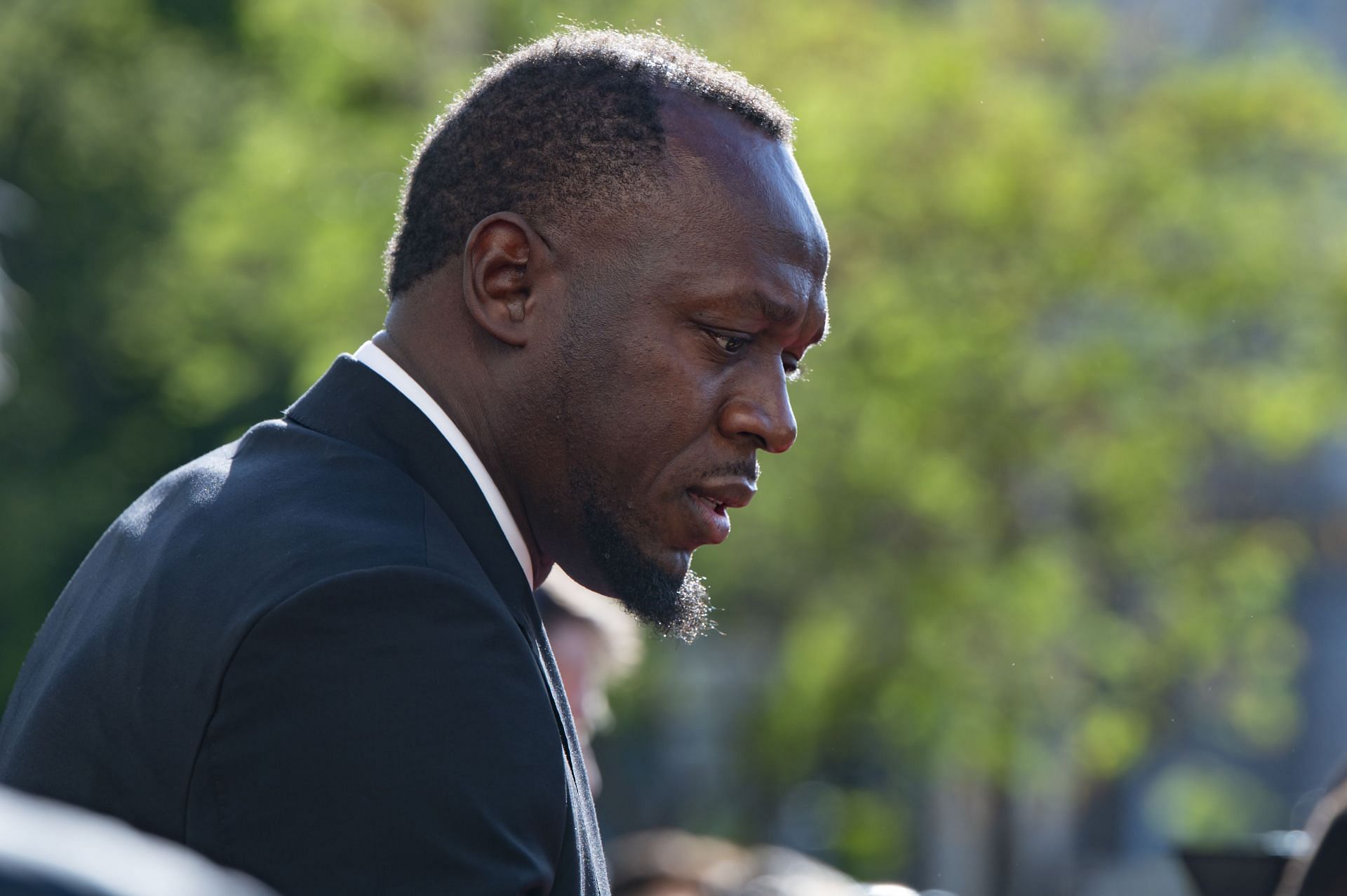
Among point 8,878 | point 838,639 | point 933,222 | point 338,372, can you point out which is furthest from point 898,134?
point 8,878

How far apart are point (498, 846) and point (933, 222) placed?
12.7 m

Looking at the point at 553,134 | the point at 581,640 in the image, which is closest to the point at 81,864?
the point at 553,134

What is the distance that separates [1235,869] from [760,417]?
1.69 metres

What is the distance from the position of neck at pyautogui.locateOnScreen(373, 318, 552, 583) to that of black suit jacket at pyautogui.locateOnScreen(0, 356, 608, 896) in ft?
0.68

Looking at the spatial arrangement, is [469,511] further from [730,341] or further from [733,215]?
[733,215]

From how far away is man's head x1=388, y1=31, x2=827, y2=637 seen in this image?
2.43m

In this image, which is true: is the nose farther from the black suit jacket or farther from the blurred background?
the blurred background

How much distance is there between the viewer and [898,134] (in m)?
14.1

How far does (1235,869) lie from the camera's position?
353cm

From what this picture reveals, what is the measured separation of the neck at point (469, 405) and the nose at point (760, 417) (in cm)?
31

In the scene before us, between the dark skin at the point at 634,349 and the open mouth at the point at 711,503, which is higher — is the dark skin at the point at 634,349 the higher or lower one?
the higher one

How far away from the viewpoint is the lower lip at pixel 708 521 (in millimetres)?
2500

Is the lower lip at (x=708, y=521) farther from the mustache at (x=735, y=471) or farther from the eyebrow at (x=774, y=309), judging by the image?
the eyebrow at (x=774, y=309)

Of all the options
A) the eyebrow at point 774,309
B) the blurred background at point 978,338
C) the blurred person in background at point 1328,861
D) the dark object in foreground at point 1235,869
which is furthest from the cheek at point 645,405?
the blurred background at point 978,338
